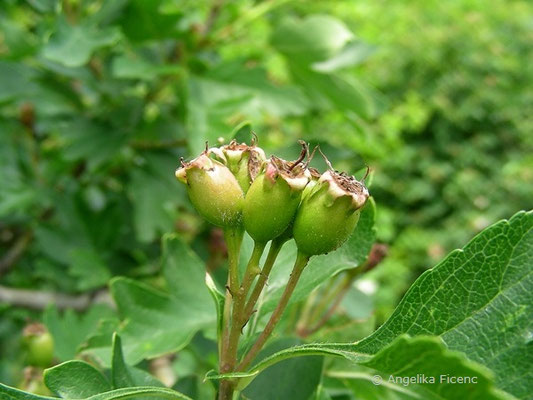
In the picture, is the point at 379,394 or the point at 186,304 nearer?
the point at 379,394

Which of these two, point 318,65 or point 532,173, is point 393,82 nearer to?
point 532,173

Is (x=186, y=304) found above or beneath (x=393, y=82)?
above

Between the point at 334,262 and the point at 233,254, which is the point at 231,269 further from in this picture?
the point at 334,262

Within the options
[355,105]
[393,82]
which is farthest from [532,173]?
[355,105]

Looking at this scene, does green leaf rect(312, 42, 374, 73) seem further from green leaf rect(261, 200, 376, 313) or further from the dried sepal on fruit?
the dried sepal on fruit

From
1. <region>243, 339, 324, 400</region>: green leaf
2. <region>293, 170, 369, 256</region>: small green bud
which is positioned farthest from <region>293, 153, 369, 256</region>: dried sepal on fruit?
<region>243, 339, 324, 400</region>: green leaf

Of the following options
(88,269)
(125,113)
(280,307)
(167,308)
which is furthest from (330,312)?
(125,113)
